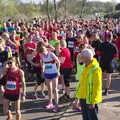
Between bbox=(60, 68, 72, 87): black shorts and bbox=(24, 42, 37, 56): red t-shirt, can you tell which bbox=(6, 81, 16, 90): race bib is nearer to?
bbox=(60, 68, 72, 87): black shorts

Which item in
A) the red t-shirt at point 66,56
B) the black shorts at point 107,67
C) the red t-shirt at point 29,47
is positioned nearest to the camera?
the red t-shirt at point 66,56

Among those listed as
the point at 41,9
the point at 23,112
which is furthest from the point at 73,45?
the point at 41,9

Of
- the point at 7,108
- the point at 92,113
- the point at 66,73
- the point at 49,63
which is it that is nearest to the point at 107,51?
the point at 66,73

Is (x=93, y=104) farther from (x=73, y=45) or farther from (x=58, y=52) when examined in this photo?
(x=73, y=45)

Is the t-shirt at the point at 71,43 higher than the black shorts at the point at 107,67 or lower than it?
higher

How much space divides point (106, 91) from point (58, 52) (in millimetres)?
2085

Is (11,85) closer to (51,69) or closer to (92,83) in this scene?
(51,69)

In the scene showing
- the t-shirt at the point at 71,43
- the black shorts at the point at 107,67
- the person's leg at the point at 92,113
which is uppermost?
the t-shirt at the point at 71,43

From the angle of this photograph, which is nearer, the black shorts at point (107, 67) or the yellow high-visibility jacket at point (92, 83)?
the yellow high-visibility jacket at point (92, 83)

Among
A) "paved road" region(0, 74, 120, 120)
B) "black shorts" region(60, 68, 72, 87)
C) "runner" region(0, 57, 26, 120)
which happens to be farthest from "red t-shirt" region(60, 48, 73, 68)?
"runner" region(0, 57, 26, 120)

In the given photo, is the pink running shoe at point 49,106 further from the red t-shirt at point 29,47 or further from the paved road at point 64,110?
the red t-shirt at point 29,47

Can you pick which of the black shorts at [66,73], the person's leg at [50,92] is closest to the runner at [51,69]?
the person's leg at [50,92]

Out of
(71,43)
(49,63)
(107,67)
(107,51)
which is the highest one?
(71,43)

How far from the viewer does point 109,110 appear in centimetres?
1152
